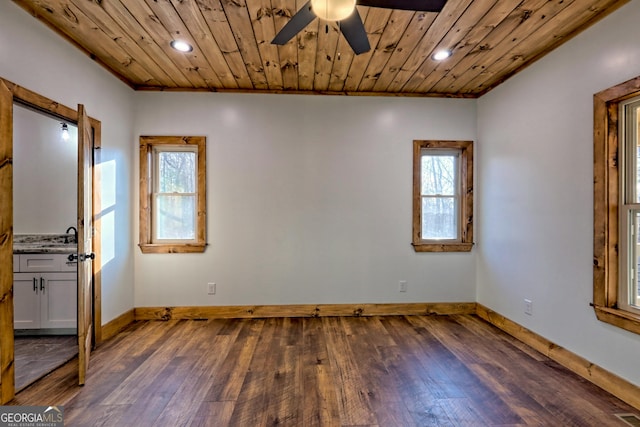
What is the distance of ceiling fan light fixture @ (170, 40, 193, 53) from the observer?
2602 mm

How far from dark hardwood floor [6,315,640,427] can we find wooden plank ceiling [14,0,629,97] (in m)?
2.76

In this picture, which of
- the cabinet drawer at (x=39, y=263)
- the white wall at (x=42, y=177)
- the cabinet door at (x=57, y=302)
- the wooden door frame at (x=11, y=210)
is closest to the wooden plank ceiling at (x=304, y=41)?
the wooden door frame at (x=11, y=210)

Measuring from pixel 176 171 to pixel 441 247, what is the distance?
3.48 meters

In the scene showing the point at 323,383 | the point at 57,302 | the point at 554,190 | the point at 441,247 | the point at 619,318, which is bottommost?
the point at 323,383

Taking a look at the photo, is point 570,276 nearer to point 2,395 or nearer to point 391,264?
point 391,264

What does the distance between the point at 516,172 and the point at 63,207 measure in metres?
5.10

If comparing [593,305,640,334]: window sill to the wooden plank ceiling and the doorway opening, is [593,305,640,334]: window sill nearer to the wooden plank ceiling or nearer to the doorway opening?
the wooden plank ceiling

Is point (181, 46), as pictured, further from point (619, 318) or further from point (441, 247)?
point (619, 318)

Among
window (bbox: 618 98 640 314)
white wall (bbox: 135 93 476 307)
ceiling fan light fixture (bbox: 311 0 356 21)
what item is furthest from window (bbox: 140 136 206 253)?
window (bbox: 618 98 640 314)

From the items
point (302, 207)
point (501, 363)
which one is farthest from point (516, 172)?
point (302, 207)

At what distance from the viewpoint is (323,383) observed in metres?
2.25

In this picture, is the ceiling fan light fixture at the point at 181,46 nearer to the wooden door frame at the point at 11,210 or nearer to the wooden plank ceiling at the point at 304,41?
the wooden plank ceiling at the point at 304,41

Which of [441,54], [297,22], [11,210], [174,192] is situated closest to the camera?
[297,22]

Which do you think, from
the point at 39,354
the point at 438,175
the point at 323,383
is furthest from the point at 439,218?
the point at 39,354
